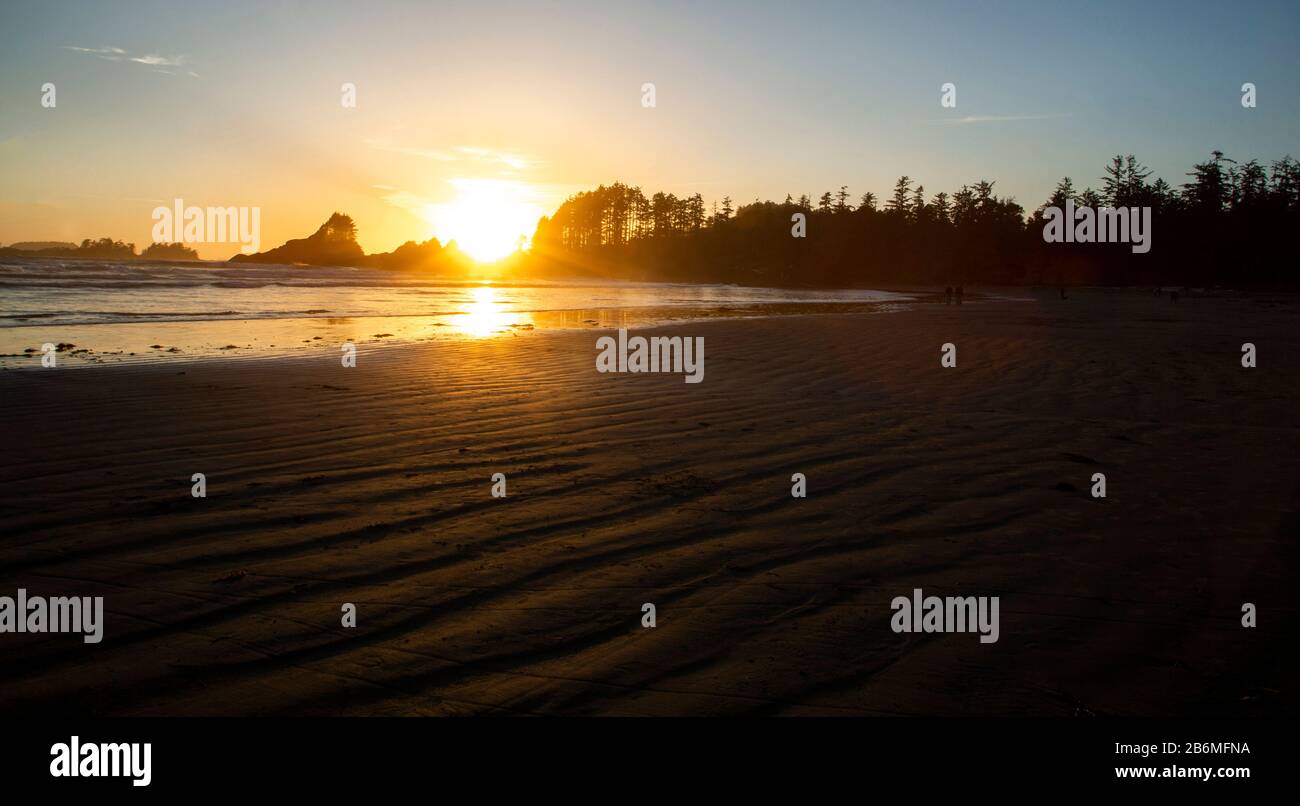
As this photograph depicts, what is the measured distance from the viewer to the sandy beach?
3137mm

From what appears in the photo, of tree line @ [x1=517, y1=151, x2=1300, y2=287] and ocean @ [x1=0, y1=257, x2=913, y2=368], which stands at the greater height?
tree line @ [x1=517, y1=151, x2=1300, y2=287]

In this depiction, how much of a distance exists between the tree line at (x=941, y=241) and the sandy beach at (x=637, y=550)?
77055 mm

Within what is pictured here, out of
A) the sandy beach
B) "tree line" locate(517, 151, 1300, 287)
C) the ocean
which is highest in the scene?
"tree line" locate(517, 151, 1300, 287)

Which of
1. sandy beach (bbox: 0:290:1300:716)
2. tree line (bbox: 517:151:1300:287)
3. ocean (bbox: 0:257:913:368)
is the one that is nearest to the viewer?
sandy beach (bbox: 0:290:1300:716)

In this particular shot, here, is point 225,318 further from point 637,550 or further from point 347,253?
point 347,253

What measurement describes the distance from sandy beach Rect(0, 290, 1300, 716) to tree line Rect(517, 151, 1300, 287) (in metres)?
77.1

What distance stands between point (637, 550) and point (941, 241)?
104843 mm

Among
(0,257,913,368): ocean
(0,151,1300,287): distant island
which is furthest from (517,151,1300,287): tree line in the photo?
Answer: (0,257,913,368): ocean

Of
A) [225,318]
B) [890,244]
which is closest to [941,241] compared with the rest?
[890,244]

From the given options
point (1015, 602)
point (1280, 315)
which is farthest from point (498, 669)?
point (1280, 315)

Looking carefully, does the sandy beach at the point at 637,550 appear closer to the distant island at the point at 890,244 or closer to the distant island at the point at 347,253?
the distant island at the point at 890,244

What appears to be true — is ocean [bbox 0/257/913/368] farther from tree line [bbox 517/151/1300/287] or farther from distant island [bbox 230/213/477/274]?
distant island [bbox 230/213/477/274]

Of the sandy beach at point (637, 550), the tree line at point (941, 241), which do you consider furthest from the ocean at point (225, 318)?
the tree line at point (941, 241)

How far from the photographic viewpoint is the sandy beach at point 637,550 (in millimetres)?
3137
